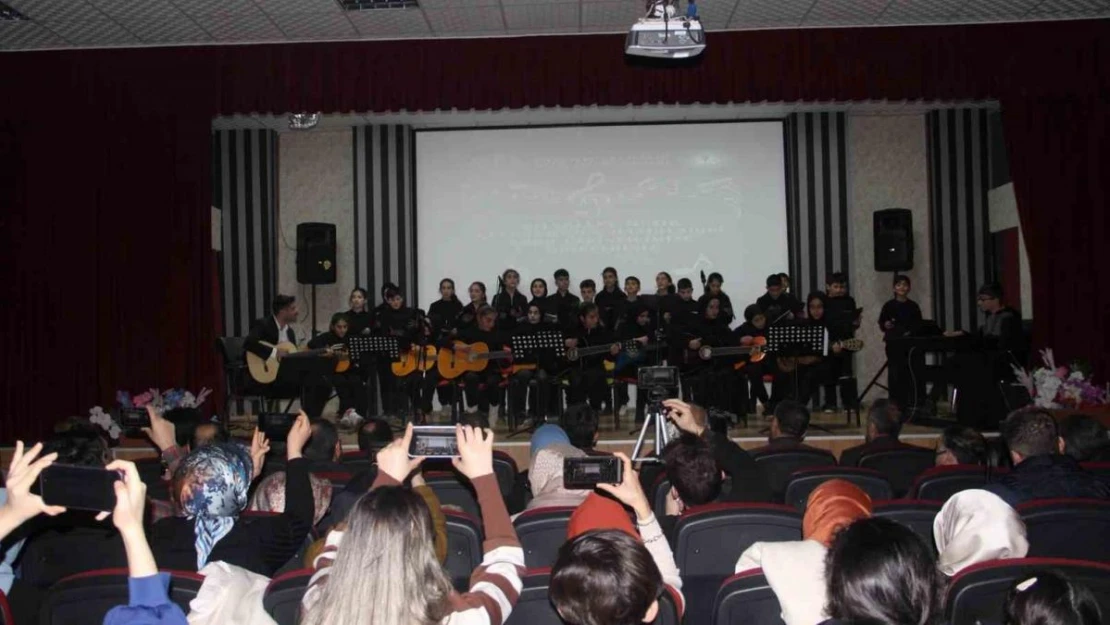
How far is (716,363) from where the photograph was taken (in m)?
8.91

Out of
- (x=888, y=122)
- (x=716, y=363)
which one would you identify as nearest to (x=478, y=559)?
(x=716, y=363)

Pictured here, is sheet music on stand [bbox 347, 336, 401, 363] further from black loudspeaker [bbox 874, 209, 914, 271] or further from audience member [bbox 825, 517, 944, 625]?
audience member [bbox 825, 517, 944, 625]

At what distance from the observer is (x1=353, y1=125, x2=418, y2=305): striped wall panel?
11.5m

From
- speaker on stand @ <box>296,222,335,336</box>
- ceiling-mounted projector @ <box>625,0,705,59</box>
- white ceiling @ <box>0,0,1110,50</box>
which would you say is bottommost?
speaker on stand @ <box>296,222,335,336</box>

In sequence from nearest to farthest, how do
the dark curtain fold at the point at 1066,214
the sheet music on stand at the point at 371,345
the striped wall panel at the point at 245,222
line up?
the dark curtain fold at the point at 1066,214, the sheet music on stand at the point at 371,345, the striped wall panel at the point at 245,222

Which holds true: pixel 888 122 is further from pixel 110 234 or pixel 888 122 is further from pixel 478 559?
pixel 478 559

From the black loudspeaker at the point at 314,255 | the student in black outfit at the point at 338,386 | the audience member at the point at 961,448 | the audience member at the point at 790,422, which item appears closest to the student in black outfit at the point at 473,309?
the student in black outfit at the point at 338,386

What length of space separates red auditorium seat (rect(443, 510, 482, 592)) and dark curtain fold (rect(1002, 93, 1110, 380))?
6279 millimetres

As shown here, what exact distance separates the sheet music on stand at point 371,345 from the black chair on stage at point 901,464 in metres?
4.92

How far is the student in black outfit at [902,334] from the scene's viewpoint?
28.2 feet

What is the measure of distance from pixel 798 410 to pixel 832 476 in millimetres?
1145

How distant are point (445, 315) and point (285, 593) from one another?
8.09 meters

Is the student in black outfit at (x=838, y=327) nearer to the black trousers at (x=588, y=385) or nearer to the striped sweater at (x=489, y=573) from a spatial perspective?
the black trousers at (x=588, y=385)

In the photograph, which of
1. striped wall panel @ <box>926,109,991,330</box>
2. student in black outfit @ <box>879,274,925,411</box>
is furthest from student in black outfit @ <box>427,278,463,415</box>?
striped wall panel @ <box>926,109,991,330</box>
